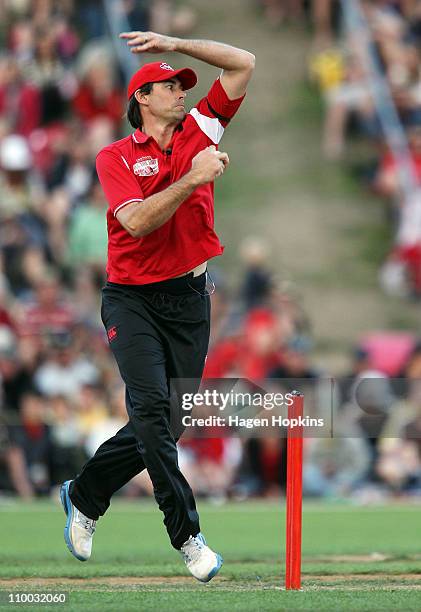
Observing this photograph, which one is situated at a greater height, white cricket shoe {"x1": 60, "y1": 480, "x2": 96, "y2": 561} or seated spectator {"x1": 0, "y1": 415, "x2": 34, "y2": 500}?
white cricket shoe {"x1": 60, "y1": 480, "x2": 96, "y2": 561}

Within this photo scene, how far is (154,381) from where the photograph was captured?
7461 millimetres

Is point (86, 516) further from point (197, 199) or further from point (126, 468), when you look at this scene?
point (197, 199)

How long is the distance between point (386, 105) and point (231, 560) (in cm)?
1033

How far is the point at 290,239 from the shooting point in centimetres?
1898

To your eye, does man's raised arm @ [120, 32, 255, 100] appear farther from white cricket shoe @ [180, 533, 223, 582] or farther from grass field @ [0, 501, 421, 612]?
grass field @ [0, 501, 421, 612]

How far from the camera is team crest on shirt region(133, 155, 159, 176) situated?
7535 millimetres

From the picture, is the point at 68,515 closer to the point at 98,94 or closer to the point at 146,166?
the point at 146,166

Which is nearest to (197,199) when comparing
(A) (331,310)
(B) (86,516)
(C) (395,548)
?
(B) (86,516)

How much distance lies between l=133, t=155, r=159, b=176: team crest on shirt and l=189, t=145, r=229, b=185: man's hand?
40 cm

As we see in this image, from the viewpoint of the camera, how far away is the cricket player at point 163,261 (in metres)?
7.43

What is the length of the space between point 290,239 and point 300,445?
11.8 meters

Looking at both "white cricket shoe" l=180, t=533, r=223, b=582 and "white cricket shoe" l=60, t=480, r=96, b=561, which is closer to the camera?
"white cricket shoe" l=180, t=533, r=223, b=582

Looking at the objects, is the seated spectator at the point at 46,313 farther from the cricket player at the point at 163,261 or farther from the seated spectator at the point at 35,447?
the cricket player at the point at 163,261

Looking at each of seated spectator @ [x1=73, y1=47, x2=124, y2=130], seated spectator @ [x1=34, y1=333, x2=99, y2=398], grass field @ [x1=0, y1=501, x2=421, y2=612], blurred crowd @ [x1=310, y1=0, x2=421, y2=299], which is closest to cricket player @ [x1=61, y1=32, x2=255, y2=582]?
grass field @ [x1=0, y1=501, x2=421, y2=612]
